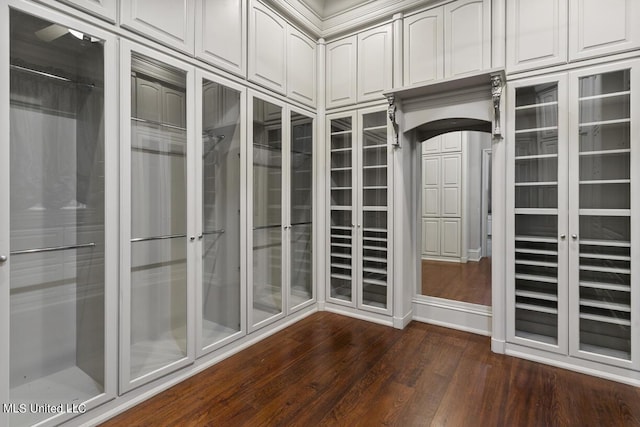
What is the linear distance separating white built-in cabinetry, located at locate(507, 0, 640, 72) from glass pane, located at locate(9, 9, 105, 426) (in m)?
3.01

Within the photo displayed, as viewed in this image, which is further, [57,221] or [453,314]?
[453,314]

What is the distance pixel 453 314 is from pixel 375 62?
2692 millimetres

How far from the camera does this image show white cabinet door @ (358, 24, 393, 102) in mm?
3188

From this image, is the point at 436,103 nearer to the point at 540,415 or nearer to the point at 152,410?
the point at 540,415

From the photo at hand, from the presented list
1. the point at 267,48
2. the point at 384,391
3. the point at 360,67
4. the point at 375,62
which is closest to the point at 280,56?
the point at 267,48

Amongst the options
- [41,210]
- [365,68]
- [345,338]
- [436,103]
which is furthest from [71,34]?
[345,338]

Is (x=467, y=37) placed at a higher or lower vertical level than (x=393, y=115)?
higher

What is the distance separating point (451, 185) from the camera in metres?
3.74

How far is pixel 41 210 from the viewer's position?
6.61 ft

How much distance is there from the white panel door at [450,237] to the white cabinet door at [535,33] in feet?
5.85

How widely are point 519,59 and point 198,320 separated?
3280 mm

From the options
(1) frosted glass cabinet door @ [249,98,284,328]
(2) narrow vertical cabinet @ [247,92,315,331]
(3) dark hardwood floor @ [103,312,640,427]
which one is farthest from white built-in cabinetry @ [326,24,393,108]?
(3) dark hardwood floor @ [103,312,640,427]

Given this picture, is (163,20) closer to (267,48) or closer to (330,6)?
(267,48)

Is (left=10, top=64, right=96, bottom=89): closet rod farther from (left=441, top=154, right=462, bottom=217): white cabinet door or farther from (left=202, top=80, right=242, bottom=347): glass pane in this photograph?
(left=441, top=154, right=462, bottom=217): white cabinet door
